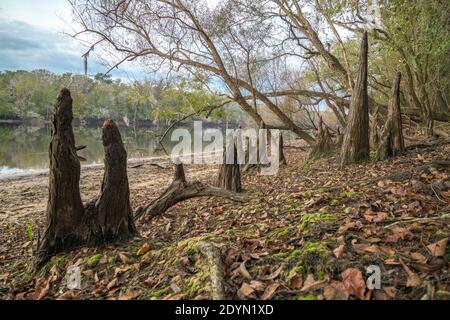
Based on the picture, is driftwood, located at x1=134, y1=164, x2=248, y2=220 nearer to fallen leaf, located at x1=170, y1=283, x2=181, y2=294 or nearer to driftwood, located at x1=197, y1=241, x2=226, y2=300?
driftwood, located at x1=197, y1=241, x2=226, y2=300

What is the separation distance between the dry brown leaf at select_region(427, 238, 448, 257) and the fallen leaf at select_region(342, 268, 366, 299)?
2.31 ft

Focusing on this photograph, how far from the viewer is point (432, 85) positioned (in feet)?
48.0

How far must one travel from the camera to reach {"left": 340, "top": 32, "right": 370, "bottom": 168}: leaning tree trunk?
888 centimetres

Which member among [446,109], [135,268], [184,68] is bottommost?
[135,268]

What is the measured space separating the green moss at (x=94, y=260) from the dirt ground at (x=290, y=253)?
0.01 m

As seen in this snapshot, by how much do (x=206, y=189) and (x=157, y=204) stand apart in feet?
3.54

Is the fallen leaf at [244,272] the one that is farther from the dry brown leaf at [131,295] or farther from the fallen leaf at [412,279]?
the fallen leaf at [412,279]

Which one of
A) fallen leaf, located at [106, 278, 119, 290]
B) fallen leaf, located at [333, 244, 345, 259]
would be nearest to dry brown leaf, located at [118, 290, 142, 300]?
fallen leaf, located at [106, 278, 119, 290]

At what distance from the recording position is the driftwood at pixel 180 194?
6914 millimetres

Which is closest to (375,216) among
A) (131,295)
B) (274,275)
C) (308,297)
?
(274,275)

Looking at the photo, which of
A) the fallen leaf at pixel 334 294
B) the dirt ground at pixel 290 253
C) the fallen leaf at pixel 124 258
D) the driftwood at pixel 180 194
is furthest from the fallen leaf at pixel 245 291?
the driftwood at pixel 180 194

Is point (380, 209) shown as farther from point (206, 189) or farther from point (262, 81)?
point (262, 81)

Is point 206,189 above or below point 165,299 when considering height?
above

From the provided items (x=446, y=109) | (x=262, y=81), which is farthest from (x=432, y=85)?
(x=262, y=81)
